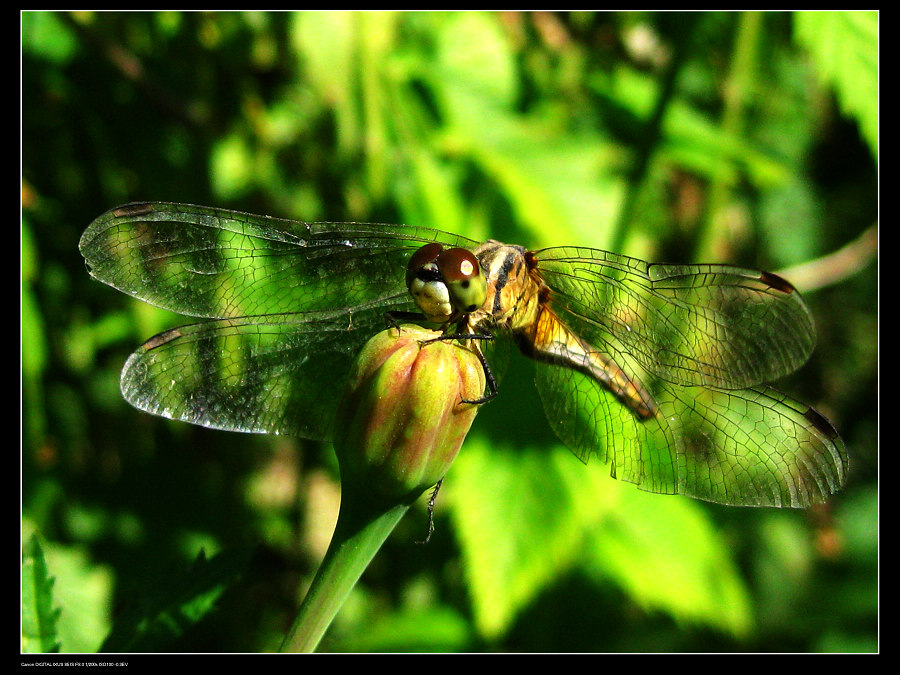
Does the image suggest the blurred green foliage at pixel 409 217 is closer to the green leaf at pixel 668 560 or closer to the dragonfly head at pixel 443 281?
the green leaf at pixel 668 560

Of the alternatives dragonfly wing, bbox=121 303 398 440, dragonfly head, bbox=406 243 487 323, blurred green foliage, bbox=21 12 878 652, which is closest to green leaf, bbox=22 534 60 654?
dragonfly wing, bbox=121 303 398 440

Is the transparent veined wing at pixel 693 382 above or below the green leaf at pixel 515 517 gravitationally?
above

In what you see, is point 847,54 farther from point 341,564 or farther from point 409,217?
point 341,564

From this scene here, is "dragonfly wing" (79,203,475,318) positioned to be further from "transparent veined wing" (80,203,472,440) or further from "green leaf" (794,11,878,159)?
"green leaf" (794,11,878,159)

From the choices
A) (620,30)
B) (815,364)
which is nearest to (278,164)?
(620,30)

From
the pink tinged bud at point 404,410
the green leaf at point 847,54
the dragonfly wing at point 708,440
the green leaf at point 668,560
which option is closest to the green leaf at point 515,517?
the green leaf at point 668,560

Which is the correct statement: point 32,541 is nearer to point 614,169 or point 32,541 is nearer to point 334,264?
point 334,264
